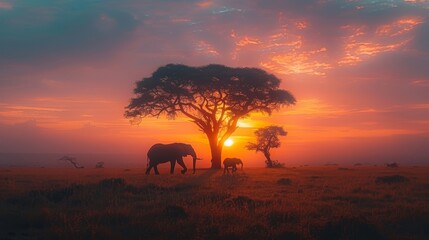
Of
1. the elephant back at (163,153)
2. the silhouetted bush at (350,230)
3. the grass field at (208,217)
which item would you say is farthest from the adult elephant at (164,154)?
the silhouetted bush at (350,230)

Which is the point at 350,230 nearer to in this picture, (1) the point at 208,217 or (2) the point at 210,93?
(1) the point at 208,217

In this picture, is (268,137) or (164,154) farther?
(268,137)

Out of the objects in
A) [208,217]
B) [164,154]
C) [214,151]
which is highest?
[214,151]

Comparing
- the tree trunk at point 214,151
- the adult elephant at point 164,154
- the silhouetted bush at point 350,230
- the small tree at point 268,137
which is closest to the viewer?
the silhouetted bush at point 350,230

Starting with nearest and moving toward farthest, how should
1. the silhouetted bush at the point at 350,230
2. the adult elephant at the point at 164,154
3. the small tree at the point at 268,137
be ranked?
the silhouetted bush at the point at 350,230, the adult elephant at the point at 164,154, the small tree at the point at 268,137

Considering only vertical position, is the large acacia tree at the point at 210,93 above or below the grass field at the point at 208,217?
above

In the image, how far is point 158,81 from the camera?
155 ft

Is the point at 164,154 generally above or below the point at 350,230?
above

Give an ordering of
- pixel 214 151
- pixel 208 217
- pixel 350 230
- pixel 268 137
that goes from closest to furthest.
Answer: pixel 350 230
pixel 208 217
pixel 214 151
pixel 268 137

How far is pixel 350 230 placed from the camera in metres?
10.3

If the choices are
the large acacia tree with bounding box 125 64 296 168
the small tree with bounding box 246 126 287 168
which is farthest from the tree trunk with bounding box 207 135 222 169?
the small tree with bounding box 246 126 287 168

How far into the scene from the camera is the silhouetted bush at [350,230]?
10125 mm

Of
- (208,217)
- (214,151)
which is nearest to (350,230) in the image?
→ (208,217)

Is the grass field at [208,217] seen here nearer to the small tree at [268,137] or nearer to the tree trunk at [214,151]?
the tree trunk at [214,151]
